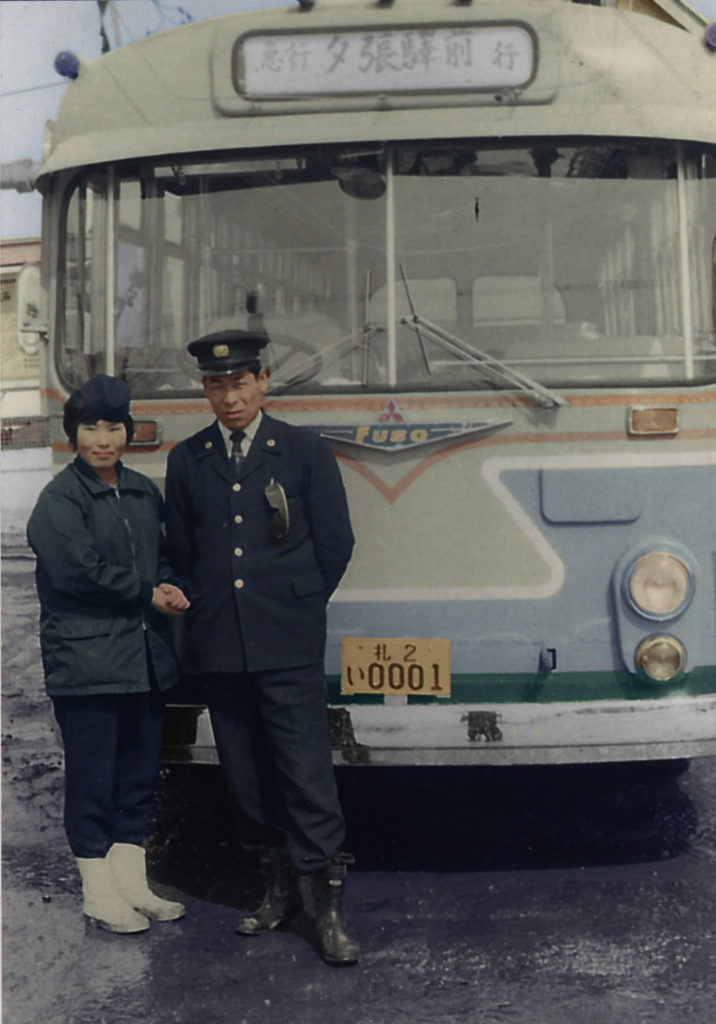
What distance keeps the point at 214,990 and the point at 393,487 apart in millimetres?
1734

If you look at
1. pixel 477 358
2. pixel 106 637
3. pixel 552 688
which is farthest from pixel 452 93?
pixel 106 637

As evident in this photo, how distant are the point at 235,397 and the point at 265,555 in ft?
1.73

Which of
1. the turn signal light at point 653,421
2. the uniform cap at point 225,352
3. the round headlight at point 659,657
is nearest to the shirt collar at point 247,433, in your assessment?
the uniform cap at point 225,352

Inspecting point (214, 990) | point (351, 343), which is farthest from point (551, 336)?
point (214, 990)

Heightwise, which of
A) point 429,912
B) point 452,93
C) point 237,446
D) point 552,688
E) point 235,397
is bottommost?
point 429,912

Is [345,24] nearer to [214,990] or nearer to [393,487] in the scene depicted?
[393,487]

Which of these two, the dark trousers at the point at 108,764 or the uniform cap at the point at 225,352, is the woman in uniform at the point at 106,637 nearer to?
the dark trousers at the point at 108,764

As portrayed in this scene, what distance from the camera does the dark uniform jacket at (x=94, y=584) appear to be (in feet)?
13.8

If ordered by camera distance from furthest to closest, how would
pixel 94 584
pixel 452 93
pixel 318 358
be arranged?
1. pixel 318 358
2. pixel 452 93
3. pixel 94 584

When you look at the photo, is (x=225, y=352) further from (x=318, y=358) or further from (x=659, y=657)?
(x=659, y=657)

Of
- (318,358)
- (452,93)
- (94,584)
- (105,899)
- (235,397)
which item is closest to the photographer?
(94,584)

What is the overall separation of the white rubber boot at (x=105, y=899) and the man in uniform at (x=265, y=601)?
39 cm

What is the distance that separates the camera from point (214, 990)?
3918 mm

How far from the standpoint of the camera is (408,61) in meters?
4.52
